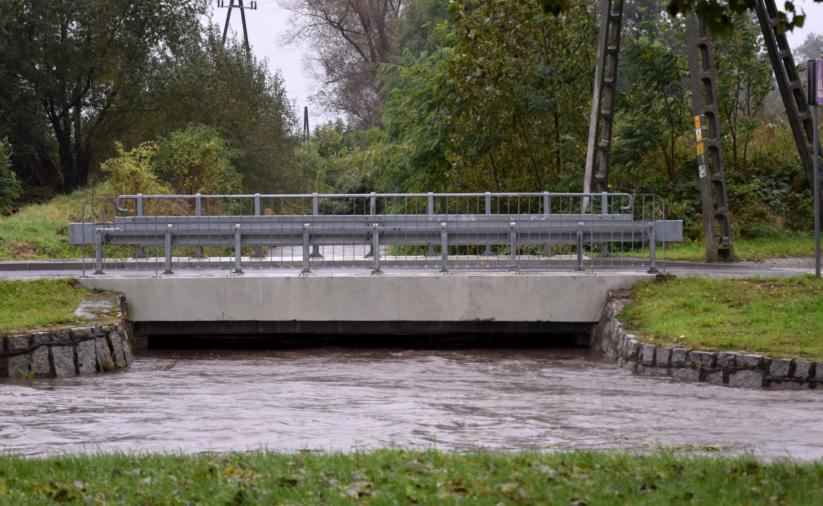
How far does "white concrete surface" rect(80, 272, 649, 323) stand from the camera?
18641mm

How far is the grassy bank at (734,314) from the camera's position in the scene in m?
15.3

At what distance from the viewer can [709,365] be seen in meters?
14.9

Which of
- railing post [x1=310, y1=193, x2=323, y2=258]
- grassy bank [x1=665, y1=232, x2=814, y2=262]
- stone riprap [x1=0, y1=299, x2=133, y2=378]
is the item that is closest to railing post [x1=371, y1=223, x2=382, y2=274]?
railing post [x1=310, y1=193, x2=323, y2=258]

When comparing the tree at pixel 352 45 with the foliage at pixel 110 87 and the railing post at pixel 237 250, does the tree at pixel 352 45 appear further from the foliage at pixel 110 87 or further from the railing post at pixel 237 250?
the railing post at pixel 237 250

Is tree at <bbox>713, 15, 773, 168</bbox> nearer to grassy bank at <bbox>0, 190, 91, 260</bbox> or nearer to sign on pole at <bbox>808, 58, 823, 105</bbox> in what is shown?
sign on pole at <bbox>808, 58, 823, 105</bbox>

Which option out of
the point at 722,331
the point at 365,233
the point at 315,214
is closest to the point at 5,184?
the point at 315,214

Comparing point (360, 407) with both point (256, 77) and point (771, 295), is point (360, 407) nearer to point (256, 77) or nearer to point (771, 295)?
point (771, 295)

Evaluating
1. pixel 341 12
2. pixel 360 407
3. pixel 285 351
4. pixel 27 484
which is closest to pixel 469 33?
pixel 285 351

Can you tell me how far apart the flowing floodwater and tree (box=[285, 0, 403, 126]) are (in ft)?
168

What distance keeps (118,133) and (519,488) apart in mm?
46796

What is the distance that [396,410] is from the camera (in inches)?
496

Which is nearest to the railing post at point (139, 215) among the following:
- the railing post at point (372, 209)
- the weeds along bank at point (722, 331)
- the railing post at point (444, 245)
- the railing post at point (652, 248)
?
the railing post at point (372, 209)

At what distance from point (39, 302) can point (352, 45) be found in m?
60.0

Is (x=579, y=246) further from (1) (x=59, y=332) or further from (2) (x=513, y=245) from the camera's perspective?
(1) (x=59, y=332)
